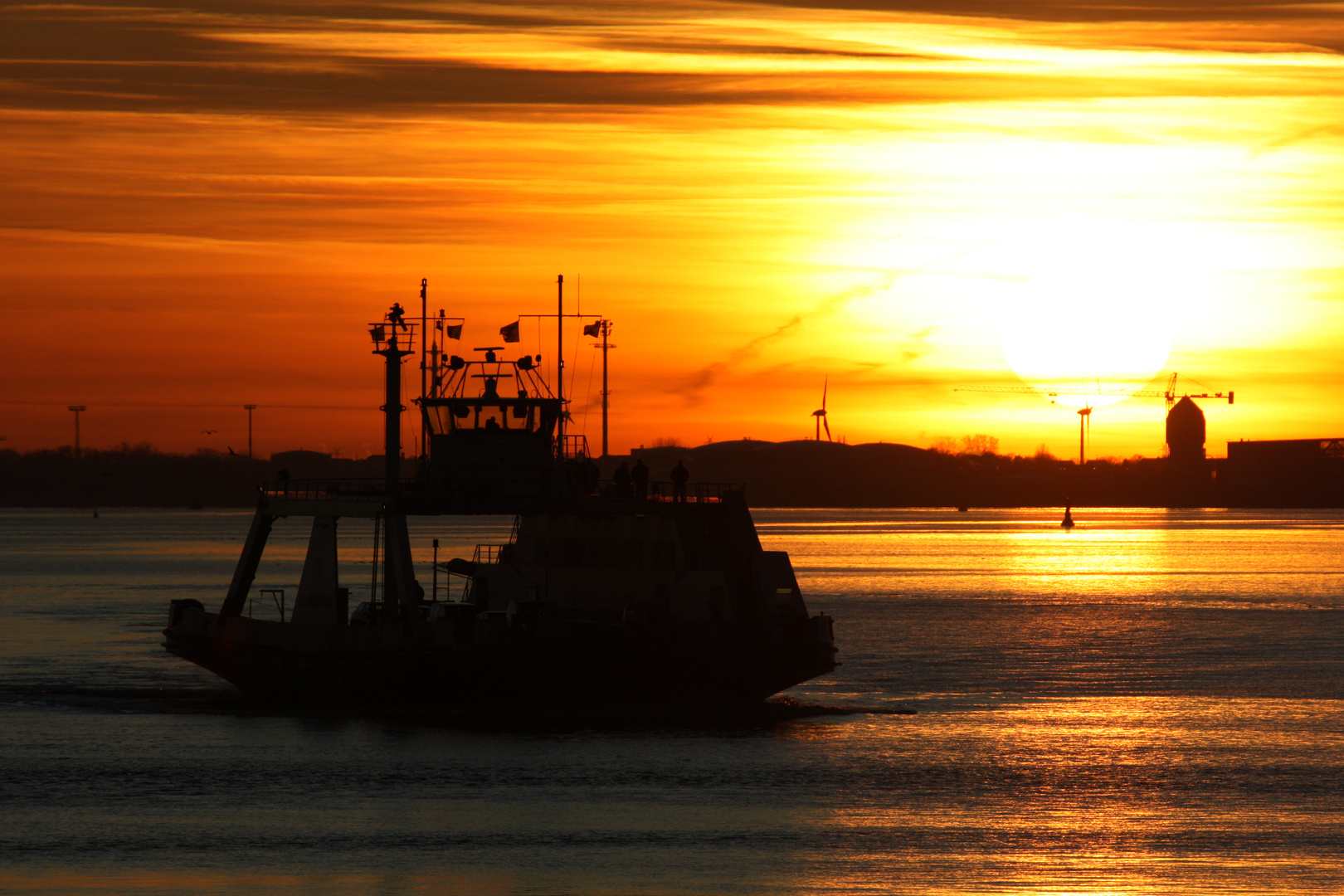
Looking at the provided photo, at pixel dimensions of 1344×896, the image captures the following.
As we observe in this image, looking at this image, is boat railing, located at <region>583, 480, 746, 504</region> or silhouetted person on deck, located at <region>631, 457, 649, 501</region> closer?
boat railing, located at <region>583, 480, 746, 504</region>

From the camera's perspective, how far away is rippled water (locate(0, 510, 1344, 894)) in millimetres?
28328

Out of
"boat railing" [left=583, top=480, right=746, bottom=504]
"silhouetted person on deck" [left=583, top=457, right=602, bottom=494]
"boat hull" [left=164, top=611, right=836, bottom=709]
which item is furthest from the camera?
"silhouetted person on deck" [left=583, top=457, right=602, bottom=494]

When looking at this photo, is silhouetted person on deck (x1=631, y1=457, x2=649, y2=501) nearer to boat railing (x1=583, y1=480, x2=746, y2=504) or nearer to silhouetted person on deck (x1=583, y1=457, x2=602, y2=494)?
boat railing (x1=583, y1=480, x2=746, y2=504)

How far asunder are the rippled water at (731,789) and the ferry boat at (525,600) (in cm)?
129

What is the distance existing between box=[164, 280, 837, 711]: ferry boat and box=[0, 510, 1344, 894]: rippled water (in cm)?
129

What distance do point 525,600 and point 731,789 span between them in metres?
14.1

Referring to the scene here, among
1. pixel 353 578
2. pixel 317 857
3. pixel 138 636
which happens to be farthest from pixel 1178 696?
pixel 353 578

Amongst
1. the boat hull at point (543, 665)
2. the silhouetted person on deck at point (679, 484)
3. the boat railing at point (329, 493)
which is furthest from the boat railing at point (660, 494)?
the boat railing at point (329, 493)

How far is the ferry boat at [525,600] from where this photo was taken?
4381cm

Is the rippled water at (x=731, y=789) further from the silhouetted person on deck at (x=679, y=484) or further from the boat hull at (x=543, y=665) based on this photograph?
the silhouetted person on deck at (x=679, y=484)

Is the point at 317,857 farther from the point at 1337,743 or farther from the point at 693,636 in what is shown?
the point at 1337,743

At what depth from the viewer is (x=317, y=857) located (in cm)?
2961

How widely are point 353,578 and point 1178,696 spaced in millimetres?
85979

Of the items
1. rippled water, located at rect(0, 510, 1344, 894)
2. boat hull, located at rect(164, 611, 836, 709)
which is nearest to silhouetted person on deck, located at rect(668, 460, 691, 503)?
boat hull, located at rect(164, 611, 836, 709)
